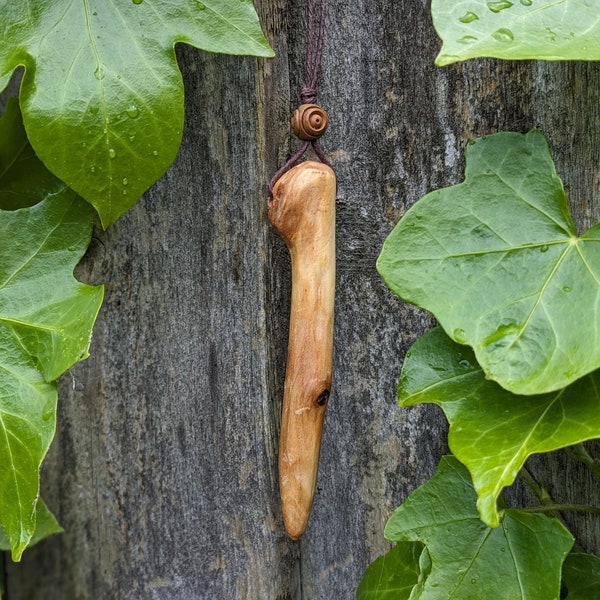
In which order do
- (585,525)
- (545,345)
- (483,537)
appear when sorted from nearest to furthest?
(545,345) < (483,537) < (585,525)

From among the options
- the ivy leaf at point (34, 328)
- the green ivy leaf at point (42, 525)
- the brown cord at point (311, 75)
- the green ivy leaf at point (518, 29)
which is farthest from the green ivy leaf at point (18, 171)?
the green ivy leaf at point (518, 29)

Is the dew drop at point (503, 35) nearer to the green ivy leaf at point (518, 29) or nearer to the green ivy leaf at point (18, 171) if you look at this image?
the green ivy leaf at point (518, 29)

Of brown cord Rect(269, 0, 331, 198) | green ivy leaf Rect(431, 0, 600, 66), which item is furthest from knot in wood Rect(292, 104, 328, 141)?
green ivy leaf Rect(431, 0, 600, 66)

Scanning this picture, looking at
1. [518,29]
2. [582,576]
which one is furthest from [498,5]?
[582,576]

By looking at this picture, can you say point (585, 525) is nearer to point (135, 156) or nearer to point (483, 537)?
point (483, 537)

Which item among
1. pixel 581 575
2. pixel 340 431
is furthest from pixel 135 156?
pixel 581 575

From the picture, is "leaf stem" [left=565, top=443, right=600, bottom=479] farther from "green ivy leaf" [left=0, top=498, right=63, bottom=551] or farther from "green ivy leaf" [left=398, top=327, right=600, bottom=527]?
"green ivy leaf" [left=0, top=498, right=63, bottom=551]
